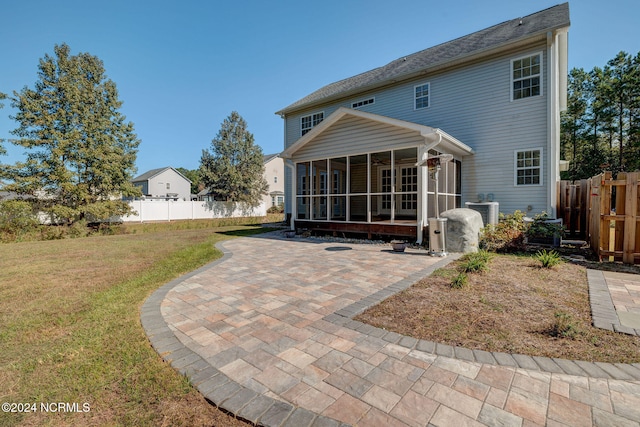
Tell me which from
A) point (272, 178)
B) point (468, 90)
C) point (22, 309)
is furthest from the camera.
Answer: point (272, 178)

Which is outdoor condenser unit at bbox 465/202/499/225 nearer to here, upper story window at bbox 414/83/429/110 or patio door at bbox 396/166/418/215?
patio door at bbox 396/166/418/215

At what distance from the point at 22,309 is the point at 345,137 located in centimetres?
893

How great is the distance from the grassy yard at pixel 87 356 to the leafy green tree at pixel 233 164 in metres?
22.6

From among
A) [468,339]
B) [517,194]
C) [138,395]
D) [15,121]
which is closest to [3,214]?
[15,121]

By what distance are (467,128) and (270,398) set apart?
37.1ft

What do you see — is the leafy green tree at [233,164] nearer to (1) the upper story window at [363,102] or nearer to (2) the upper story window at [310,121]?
(2) the upper story window at [310,121]

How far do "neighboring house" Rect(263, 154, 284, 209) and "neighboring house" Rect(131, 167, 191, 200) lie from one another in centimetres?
1262

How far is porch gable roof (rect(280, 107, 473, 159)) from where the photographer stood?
7844mm

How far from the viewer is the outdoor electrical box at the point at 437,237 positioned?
6738 millimetres

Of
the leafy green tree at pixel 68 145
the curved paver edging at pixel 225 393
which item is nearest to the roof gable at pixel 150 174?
the leafy green tree at pixel 68 145

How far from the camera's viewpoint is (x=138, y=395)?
6.63ft

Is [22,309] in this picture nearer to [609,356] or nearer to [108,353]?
[108,353]

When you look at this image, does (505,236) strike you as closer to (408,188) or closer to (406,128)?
(406,128)

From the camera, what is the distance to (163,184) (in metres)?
37.3
